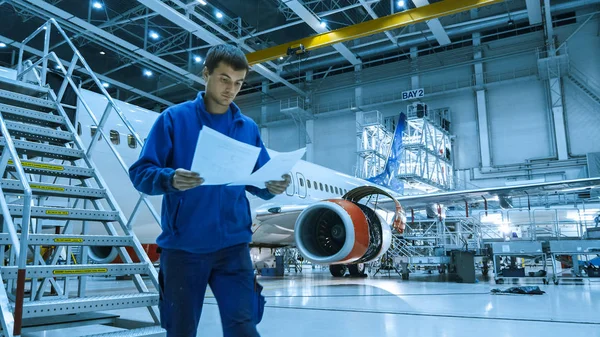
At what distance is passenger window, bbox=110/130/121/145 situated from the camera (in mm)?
6191

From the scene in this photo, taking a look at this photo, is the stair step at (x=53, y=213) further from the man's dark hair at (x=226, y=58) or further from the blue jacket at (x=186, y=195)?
the man's dark hair at (x=226, y=58)

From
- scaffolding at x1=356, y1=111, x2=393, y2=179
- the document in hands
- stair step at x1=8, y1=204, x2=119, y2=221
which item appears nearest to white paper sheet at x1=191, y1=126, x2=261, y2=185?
the document in hands

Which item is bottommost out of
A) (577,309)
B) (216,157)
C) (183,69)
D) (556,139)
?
(577,309)

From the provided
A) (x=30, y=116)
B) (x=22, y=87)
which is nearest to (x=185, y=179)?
(x=30, y=116)

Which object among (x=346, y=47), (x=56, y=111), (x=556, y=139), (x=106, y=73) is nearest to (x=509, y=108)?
(x=556, y=139)

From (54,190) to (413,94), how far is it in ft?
62.9

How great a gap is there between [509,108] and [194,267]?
20.3 metres

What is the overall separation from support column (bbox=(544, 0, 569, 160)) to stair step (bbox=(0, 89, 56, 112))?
59.3ft

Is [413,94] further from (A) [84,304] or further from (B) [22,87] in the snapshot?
(A) [84,304]

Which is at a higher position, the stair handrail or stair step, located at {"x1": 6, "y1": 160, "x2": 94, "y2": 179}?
stair step, located at {"x1": 6, "y1": 160, "x2": 94, "y2": 179}

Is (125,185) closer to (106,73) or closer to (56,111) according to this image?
(56,111)

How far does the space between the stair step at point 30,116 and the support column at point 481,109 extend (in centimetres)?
1822

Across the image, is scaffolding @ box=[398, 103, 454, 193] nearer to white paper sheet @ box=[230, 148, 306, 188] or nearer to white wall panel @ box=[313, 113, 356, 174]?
white wall panel @ box=[313, 113, 356, 174]

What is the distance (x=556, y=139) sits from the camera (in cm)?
1838
